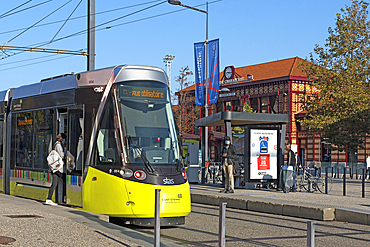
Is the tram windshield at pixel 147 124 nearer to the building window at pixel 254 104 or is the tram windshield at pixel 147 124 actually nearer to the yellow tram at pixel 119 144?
the yellow tram at pixel 119 144

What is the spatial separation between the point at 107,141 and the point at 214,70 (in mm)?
16748

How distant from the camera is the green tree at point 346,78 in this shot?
3419 centimetres

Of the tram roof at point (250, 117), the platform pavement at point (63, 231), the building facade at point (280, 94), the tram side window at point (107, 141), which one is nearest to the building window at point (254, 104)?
the building facade at point (280, 94)

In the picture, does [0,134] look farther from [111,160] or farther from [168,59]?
[168,59]

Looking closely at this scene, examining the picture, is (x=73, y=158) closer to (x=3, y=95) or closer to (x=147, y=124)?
(x=147, y=124)

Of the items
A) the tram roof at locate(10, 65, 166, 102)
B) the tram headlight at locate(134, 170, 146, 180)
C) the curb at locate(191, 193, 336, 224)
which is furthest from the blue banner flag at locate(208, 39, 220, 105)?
the tram headlight at locate(134, 170, 146, 180)

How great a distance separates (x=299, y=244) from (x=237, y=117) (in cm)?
990

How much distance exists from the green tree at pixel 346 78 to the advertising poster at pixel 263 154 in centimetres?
1736

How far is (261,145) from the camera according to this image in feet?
60.6

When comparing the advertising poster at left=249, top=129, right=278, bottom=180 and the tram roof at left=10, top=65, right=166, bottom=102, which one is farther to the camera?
the advertising poster at left=249, top=129, right=278, bottom=180

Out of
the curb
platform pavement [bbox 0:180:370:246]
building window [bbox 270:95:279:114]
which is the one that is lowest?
the curb

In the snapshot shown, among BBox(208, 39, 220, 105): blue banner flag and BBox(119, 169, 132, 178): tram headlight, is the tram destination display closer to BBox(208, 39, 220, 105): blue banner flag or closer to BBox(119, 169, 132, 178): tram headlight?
BBox(119, 169, 132, 178): tram headlight

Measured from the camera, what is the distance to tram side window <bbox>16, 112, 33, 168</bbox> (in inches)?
509

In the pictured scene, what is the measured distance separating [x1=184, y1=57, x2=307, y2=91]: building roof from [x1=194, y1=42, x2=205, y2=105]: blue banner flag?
95.8 ft
